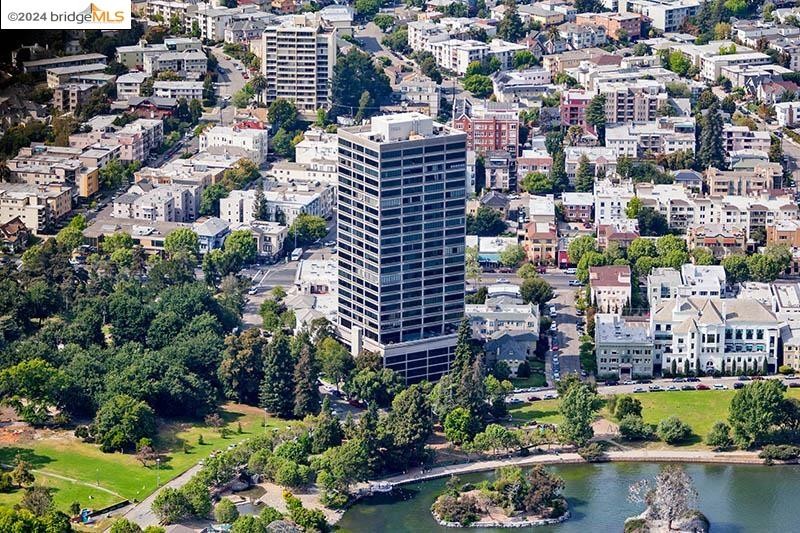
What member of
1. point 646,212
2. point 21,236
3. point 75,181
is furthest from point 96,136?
point 646,212

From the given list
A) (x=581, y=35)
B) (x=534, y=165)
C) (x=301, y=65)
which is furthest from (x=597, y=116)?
(x=581, y=35)

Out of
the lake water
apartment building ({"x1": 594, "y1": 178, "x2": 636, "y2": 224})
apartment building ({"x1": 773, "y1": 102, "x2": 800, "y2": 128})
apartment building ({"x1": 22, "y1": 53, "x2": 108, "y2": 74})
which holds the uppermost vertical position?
apartment building ({"x1": 22, "y1": 53, "x2": 108, "y2": 74})

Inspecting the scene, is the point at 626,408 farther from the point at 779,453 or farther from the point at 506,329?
the point at 506,329

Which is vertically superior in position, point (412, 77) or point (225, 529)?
point (412, 77)

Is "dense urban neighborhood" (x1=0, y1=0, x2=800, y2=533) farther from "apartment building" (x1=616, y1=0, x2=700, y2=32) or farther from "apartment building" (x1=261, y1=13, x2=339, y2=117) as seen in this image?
"apartment building" (x1=616, y1=0, x2=700, y2=32)

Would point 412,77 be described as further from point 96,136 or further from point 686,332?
point 686,332

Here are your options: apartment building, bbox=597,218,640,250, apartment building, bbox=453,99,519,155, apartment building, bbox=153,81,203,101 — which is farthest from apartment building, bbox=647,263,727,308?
apartment building, bbox=153,81,203,101
